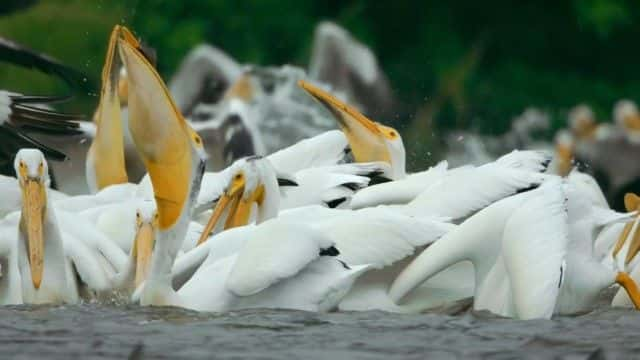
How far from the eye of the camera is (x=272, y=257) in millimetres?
5828

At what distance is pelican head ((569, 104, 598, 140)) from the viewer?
620 inches

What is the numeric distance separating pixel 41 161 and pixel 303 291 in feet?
3.01

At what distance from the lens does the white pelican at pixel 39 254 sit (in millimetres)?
6195

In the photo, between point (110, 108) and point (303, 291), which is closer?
point (303, 291)

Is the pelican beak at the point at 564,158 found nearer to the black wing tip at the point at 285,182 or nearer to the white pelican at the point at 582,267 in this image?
the black wing tip at the point at 285,182

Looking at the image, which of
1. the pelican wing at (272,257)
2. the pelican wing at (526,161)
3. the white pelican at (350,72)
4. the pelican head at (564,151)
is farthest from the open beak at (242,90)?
the pelican wing at (272,257)

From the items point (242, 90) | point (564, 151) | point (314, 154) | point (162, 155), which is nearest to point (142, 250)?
point (162, 155)

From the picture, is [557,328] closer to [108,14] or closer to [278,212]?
[278,212]

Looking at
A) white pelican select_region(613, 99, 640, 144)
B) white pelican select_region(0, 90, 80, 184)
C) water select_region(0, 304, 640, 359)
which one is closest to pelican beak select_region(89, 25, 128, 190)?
white pelican select_region(0, 90, 80, 184)

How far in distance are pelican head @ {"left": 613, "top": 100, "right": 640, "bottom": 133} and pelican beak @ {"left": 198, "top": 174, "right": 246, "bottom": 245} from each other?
880 cm

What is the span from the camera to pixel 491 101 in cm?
1527

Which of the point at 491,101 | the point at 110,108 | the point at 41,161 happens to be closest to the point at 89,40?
the point at 491,101

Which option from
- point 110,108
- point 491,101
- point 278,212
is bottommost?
point 278,212

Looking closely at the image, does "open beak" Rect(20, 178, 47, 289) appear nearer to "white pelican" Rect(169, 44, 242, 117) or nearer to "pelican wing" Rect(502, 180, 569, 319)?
"pelican wing" Rect(502, 180, 569, 319)
